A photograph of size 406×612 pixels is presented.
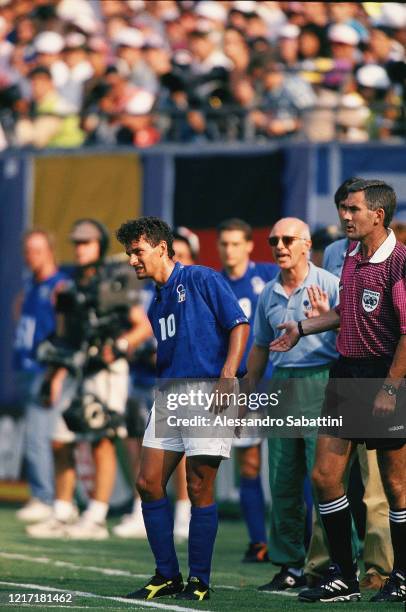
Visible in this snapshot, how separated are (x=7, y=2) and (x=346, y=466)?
41.3 ft

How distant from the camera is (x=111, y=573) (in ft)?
29.8

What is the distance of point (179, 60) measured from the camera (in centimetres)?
1559

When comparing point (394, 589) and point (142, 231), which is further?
point (142, 231)

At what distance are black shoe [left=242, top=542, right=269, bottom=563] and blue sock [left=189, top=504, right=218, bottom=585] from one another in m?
2.54

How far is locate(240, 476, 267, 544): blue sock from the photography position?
10.1 metres

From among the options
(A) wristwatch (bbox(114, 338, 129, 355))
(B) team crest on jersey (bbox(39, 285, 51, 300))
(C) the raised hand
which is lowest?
(A) wristwatch (bbox(114, 338, 129, 355))

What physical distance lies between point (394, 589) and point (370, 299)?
4.79 feet

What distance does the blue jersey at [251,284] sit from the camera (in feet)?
33.7

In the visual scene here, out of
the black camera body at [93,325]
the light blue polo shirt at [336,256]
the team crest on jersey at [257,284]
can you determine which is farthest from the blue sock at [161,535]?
the black camera body at [93,325]

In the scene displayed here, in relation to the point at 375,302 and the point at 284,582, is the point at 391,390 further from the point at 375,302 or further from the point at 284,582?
the point at 284,582

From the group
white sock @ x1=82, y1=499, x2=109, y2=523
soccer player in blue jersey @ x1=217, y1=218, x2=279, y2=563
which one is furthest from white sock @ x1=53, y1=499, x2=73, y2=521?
soccer player in blue jersey @ x1=217, y1=218, x2=279, y2=563

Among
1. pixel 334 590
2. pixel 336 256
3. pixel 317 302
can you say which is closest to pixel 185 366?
pixel 317 302

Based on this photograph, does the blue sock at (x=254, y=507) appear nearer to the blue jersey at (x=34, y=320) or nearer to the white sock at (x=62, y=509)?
the white sock at (x=62, y=509)

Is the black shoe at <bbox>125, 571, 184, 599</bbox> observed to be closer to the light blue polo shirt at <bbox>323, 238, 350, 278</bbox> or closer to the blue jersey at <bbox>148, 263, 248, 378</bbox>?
the blue jersey at <bbox>148, 263, 248, 378</bbox>
